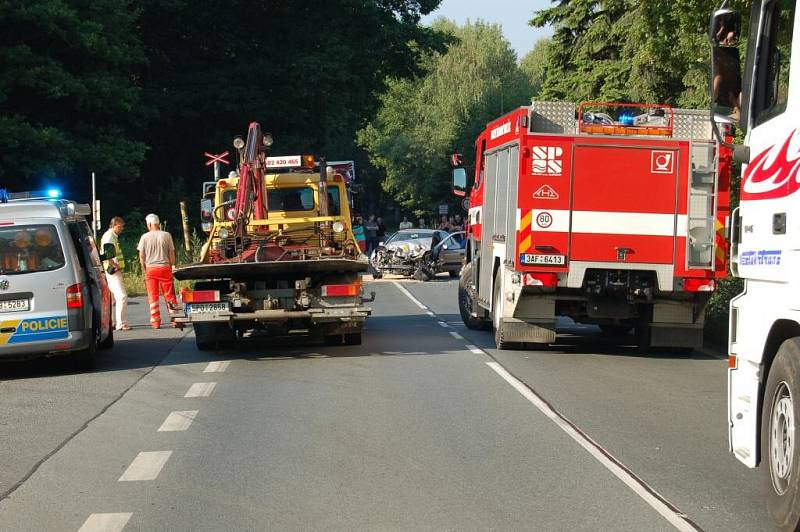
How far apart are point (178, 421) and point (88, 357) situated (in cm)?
419

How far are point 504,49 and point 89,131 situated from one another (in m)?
52.8

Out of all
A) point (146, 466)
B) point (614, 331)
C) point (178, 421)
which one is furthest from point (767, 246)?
point (614, 331)

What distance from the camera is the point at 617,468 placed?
793 centimetres

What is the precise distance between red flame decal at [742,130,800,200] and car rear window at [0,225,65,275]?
8716 millimetres

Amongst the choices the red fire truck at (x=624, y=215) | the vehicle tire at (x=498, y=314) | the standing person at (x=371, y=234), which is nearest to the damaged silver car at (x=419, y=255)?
the standing person at (x=371, y=234)

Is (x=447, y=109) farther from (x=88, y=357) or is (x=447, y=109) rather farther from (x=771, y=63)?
(x=771, y=63)

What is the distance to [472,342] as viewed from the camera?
16688mm

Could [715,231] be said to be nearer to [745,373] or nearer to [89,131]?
[745,373]

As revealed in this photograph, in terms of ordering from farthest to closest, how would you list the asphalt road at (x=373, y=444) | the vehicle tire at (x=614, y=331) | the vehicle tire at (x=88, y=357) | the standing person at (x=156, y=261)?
the standing person at (x=156, y=261) < the vehicle tire at (x=614, y=331) < the vehicle tire at (x=88, y=357) < the asphalt road at (x=373, y=444)

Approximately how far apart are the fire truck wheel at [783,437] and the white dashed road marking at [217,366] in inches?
324

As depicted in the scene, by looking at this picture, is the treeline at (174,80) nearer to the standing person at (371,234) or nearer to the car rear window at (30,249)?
the standing person at (371,234)

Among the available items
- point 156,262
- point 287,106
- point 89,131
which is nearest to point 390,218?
point 287,106

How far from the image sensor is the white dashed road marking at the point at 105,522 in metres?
6.41

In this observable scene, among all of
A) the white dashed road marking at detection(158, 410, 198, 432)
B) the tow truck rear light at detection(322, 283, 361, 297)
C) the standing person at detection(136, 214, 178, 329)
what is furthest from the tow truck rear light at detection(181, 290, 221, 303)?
the standing person at detection(136, 214, 178, 329)
